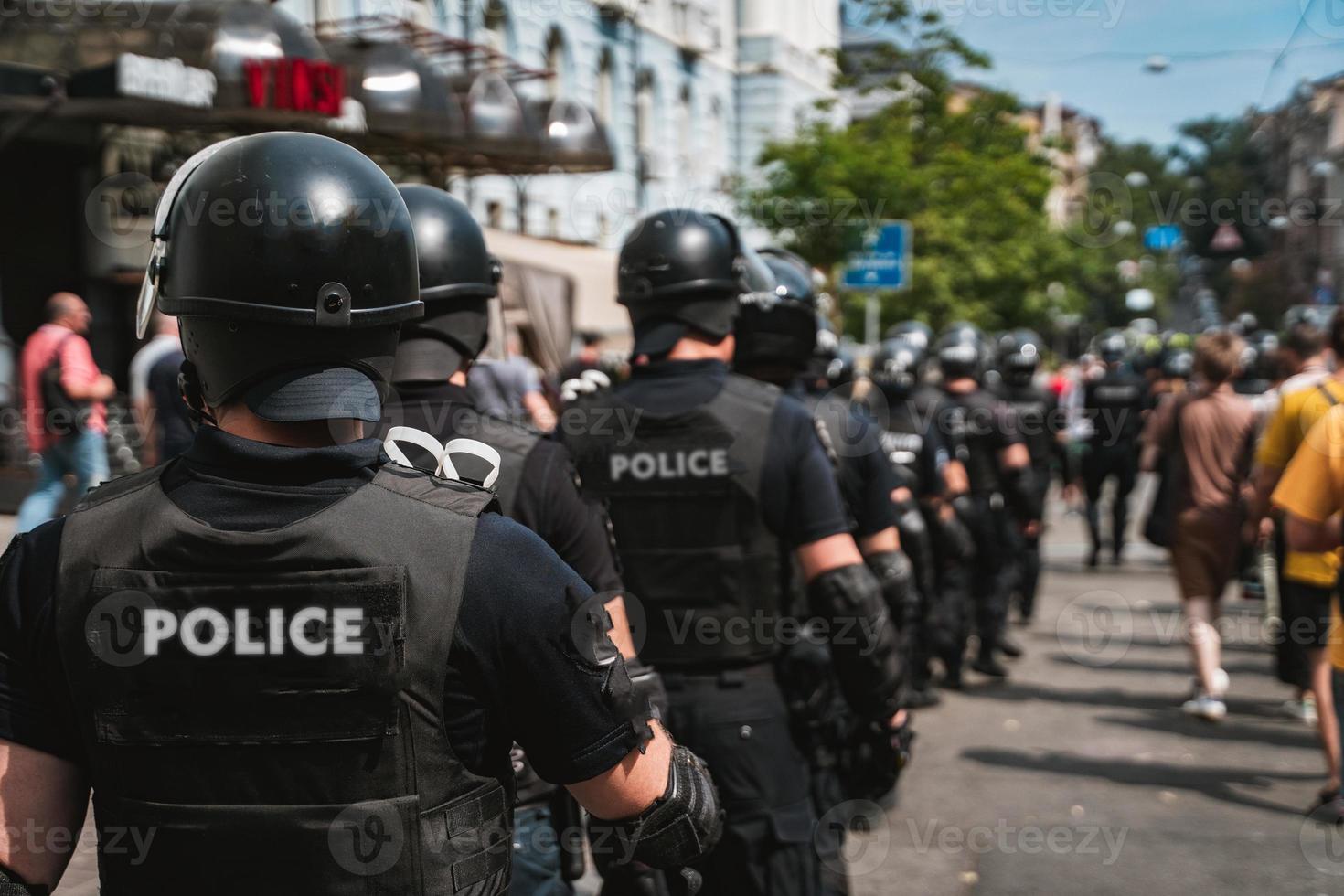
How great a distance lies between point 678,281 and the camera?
3639mm

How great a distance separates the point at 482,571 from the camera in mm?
1677

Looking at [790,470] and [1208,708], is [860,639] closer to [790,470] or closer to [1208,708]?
[790,470]

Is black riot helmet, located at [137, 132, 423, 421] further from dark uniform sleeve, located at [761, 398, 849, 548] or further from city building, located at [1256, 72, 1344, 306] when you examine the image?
city building, located at [1256, 72, 1344, 306]

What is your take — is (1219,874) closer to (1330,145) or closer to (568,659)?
(1330,145)

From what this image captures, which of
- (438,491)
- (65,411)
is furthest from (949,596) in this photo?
(438,491)

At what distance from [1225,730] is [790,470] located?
4957 mm

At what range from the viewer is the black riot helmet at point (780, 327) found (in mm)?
4504

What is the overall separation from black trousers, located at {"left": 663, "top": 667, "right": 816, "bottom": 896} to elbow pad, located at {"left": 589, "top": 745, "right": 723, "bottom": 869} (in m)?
1.45

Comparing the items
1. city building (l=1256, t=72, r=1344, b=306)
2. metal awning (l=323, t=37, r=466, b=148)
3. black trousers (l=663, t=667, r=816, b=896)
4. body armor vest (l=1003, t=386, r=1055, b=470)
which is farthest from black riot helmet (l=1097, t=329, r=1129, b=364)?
black trousers (l=663, t=667, r=816, b=896)

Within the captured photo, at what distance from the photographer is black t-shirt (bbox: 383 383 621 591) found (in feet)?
9.15

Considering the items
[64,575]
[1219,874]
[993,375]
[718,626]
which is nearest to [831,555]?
[718,626]

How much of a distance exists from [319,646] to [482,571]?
21 centimetres

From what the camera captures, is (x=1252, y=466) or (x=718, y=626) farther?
(x=1252, y=466)

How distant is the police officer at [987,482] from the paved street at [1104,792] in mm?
425
